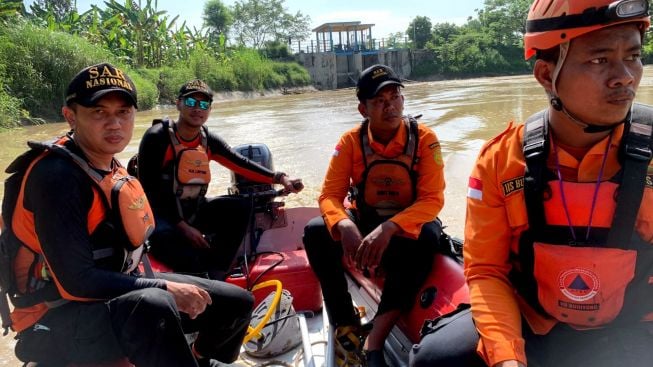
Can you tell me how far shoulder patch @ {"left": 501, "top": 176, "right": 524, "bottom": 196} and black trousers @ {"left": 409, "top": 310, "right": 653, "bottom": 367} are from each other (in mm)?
349

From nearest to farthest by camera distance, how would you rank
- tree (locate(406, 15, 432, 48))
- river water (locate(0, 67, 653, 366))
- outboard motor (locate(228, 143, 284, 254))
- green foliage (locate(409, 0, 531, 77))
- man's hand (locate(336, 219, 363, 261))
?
man's hand (locate(336, 219, 363, 261))
outboard motor (locate(228, 143, 284, 254))
river water (locate(0, 67, 653, 366))
green foliage (locate(409, 0, 531, 77))
tree (locate(406, 15, 432, 48))

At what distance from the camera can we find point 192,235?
2.76 meters

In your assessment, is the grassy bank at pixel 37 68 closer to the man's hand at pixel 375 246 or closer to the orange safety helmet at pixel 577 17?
the man's hand at pixel 375 246

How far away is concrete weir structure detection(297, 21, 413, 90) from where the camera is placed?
3784 cm

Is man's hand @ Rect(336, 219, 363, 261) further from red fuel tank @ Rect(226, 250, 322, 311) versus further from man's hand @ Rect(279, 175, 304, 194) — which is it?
man's hand @ Rect(279, 175, 304, 194)

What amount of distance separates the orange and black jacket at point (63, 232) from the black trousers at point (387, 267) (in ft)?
2.57

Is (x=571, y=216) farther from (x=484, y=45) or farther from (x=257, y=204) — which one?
(x=484, y=45)

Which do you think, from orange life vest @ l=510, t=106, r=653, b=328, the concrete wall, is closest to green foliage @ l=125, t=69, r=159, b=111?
the concrete wall

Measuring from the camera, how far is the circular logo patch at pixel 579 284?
1.14m

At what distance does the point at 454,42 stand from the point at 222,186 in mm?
45784

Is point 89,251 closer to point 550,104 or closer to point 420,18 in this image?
point 550,104

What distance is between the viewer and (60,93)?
16.6 m

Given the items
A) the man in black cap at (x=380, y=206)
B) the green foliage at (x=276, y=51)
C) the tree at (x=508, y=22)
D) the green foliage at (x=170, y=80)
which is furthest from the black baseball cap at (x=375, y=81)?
the tree at (x=508, y=22)

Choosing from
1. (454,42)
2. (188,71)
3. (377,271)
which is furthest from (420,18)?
(377,271)
